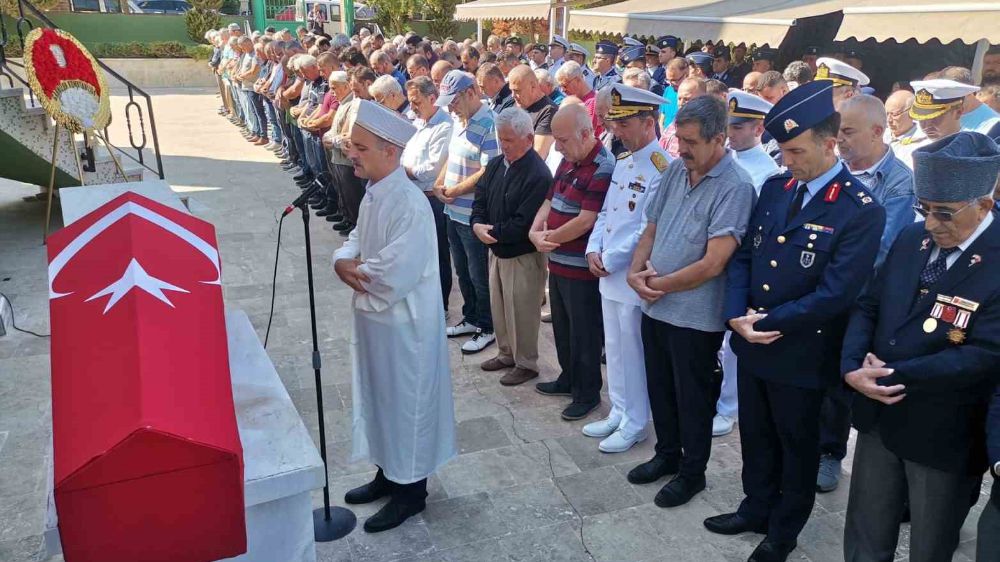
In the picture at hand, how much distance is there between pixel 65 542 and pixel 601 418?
120 inches

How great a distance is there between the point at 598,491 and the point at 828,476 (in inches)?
44.3

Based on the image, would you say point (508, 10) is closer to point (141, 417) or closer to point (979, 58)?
point (979, 58)

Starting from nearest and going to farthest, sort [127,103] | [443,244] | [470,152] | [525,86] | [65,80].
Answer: [470,152]
[525,86]
[443,244]
[65,80]
[127,103]

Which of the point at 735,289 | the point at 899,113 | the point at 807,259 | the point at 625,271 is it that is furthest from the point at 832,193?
the point at 899,113

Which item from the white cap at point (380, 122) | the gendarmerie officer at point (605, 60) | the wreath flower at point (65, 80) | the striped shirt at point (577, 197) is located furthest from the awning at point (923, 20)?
the wreath flower at point (65, 80)

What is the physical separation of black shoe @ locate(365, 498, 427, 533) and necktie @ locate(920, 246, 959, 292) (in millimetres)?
2217

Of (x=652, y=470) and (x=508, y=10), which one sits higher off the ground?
(x=508, y=10)

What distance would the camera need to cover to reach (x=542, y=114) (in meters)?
5.09

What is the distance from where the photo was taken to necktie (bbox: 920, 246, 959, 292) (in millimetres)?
2266

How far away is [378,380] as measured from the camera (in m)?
3.12

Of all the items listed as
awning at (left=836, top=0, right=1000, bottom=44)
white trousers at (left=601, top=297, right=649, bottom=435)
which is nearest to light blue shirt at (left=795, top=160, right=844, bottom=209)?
white trousers at (left=601, top=297, right=649, bottom=435)

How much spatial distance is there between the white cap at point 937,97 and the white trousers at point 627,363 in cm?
172

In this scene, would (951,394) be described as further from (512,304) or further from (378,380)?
(512,304)

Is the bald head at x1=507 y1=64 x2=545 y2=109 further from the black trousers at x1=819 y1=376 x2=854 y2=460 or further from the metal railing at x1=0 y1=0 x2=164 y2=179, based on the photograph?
the metal railing at x1=0 y1=0 x2=164 y2=179
